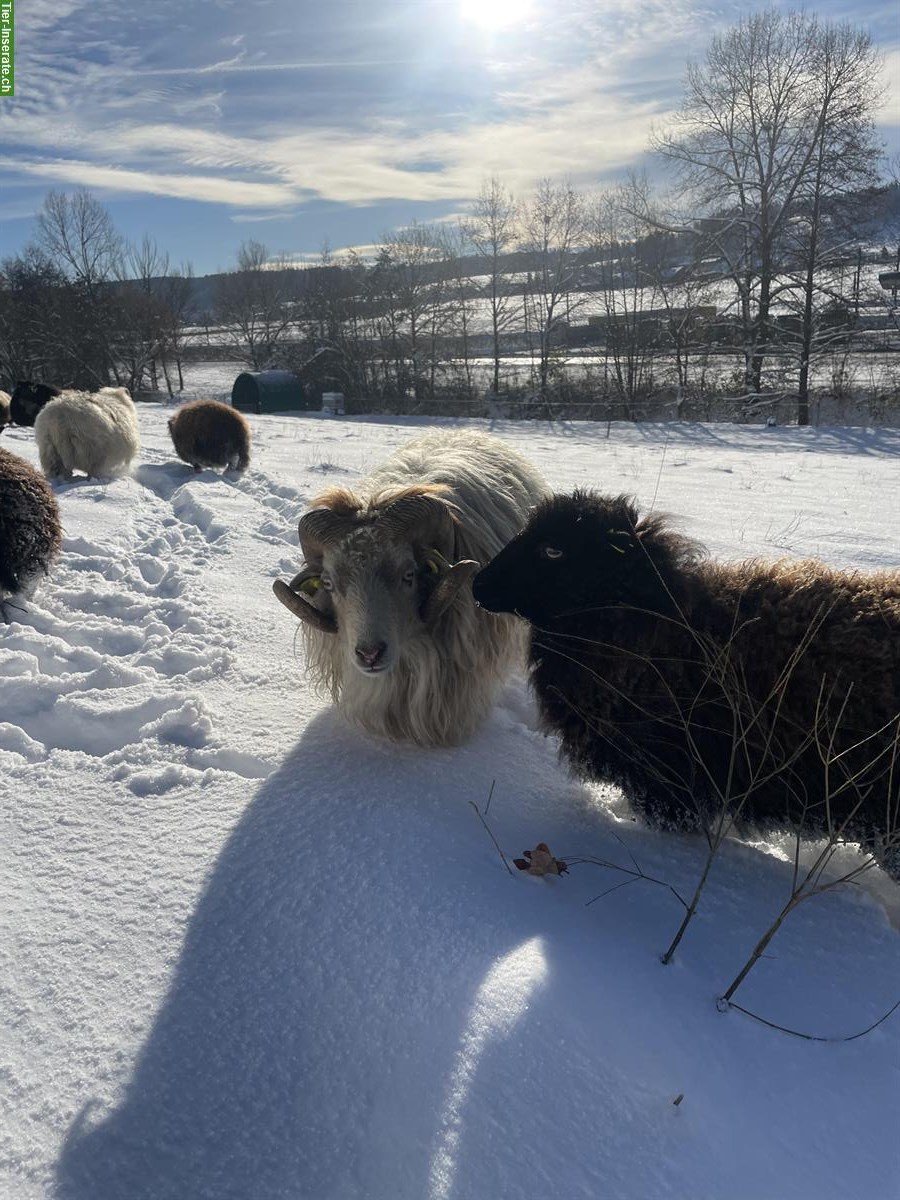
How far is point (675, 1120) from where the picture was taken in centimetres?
183

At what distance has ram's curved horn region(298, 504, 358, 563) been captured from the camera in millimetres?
3453

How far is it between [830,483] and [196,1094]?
11.5 metres

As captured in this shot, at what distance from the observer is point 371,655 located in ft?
10.5

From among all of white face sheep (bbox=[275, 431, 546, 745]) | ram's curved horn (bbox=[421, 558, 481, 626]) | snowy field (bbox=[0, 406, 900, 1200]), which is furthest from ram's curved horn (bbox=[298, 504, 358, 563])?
snowy field (bbox=[0, 406, 900, 1200])

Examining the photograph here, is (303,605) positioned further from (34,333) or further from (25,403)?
(34,333)

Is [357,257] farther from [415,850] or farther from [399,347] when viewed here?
[415,850]

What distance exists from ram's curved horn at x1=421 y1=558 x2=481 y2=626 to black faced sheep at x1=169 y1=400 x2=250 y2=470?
8502 mm

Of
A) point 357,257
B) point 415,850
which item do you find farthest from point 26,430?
point 357,257

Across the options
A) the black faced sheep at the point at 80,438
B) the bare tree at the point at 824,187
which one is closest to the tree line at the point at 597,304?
the bare tree at the point at 824,187

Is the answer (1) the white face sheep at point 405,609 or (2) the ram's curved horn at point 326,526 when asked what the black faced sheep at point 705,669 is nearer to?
(1) the white face sheep at point 405,609

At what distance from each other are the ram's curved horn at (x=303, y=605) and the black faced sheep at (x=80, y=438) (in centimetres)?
732

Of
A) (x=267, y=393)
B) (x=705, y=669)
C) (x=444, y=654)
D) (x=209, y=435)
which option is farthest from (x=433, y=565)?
(x=267, y=393)

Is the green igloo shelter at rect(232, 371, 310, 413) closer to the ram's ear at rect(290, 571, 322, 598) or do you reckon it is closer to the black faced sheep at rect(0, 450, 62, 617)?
the black faced sheep at rect(0, 450, 62, 617)

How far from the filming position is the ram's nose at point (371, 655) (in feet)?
10.5
